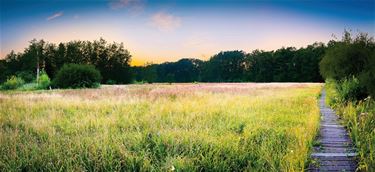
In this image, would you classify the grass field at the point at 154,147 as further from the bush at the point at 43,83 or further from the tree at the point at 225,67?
the tree at the point at 225,67

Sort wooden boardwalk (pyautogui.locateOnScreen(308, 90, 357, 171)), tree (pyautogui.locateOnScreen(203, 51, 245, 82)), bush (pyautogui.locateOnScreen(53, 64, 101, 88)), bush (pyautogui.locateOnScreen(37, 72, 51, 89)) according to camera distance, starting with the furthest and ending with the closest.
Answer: tree (pyautogui.locateOnScreen(203, 51, 245, 82)), bush (pyautogui.locateOnScreen(37, 72, 51, 89)), bush (pyautogui.locateOnScreen(53, 64, 101, 88)), wooden boardwalk (pyautogui.locateOnScreen(308, 90, 357, 171))

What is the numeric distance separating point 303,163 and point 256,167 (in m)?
0.78

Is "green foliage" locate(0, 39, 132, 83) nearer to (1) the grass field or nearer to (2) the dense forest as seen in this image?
(2) the dense forest

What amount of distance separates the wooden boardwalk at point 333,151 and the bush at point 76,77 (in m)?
31.5

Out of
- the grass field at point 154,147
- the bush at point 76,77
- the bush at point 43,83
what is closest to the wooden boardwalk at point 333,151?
the grass field at point 154,147

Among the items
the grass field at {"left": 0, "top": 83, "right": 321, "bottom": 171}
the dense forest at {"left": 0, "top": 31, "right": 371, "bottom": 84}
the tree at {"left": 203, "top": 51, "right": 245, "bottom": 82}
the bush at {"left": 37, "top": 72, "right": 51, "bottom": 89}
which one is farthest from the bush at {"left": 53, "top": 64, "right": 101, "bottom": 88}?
the tree at {"left": 203, "top": 51, "right": 245, "bottom": 82}

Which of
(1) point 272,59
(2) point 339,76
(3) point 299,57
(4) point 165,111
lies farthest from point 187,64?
(4) point 165,111

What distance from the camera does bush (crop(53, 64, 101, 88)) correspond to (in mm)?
36606

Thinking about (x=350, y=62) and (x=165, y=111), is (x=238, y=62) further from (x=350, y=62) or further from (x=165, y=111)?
(x=165, y=111)

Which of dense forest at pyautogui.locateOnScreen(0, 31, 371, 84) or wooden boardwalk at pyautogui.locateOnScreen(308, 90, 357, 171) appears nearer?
wooden boardwalk at pyautogui.locateOnScreen(308, 90, 357, 171)

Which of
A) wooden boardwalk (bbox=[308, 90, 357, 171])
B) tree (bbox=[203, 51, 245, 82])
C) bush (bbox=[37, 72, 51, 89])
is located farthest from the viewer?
tree (bbox=[203, 51, 245, 82])

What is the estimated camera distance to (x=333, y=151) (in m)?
6.70

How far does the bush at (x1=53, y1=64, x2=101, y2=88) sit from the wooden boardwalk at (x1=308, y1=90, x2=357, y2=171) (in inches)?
1239

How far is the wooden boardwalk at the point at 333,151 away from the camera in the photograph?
5.76 meters
